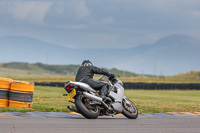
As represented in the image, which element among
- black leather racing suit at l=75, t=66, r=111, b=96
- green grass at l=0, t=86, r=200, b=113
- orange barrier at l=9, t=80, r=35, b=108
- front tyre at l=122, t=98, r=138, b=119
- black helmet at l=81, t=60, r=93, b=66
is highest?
black helmet at l=81, t=60, r=93, b=66

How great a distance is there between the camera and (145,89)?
132 feet

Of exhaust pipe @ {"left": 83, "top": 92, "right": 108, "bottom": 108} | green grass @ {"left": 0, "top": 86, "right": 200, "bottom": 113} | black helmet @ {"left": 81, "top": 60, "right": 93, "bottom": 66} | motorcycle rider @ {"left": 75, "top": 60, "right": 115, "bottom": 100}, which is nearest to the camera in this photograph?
exhaust pipe @ {"left": 83, "top": 92, "right": 108, "bottom": 108}

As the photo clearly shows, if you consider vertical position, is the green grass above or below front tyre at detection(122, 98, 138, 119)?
below

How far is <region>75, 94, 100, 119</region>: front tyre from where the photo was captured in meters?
10.5

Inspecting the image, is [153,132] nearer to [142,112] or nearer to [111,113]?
[111,113]

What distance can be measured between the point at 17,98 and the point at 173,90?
30.9 meters

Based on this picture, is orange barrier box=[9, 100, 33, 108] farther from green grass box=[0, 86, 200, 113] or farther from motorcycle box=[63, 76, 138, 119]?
motorcycle box=[63, 76, 138, 119]

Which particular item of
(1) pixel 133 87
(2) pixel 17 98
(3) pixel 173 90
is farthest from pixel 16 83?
(3) pixel 173 90

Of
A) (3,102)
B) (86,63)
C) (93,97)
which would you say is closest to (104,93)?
(93,97)

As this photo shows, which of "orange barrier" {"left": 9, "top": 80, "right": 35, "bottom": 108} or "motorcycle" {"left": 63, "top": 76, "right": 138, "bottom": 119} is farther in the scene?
"orange barrier" {"left": 9, "top": 80, "right": 35, "bottom": 108}

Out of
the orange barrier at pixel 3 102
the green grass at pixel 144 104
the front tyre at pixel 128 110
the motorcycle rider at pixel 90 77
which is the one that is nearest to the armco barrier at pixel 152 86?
the green grass at pixel 144 104

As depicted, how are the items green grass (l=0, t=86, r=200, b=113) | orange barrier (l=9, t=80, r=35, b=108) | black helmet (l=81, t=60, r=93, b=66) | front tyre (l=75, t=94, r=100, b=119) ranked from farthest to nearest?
green grass (l=0, t=86, r=200, b=113) → orange barrier (l=9, t=80, r=35, b=108) → black helmet (l=81, t=60, r=93, b=66) → front tyre (l=75, t=94, r=100, b=119)

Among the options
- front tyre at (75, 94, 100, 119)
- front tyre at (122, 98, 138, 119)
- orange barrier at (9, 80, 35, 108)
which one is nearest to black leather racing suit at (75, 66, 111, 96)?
front tyre at (75, 94, 100, 119)

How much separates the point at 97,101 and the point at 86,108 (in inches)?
17.4
